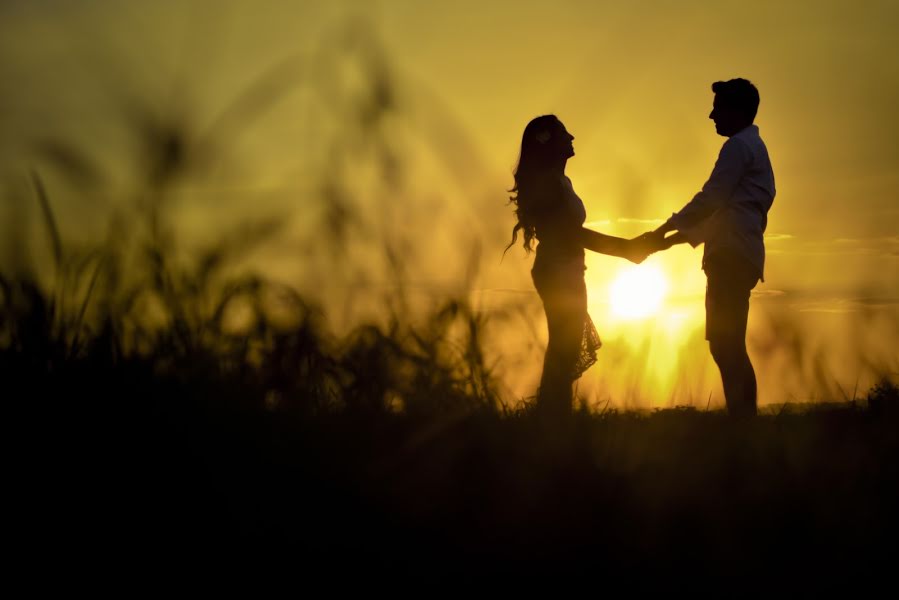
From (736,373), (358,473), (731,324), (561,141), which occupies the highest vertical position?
(561,141)

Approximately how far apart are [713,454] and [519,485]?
961mm

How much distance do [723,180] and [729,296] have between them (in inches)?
28.9

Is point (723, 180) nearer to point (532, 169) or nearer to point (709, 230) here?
point (709, 230)

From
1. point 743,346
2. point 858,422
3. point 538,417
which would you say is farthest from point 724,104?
point 538,417

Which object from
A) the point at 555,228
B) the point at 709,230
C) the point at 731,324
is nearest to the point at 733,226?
the point at 709,230

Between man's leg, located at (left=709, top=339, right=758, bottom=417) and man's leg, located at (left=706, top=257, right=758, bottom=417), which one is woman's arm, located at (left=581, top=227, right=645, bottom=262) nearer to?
man's leg, located at (left=706, top=257, right=758, bottom=417)

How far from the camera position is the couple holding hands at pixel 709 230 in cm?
608

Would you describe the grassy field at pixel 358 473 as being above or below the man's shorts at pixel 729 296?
below

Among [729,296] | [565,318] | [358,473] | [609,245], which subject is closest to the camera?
[358,473]

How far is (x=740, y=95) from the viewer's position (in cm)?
640

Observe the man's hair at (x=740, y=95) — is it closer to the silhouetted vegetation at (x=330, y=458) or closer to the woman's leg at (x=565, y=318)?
the woman's leg at (x=565, y=318)

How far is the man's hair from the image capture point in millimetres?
6387

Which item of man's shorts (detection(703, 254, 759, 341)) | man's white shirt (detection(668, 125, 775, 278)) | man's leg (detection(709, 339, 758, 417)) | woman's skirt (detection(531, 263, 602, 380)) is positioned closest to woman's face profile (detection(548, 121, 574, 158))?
woman's skirt (detection(531, 263, 602, 380))

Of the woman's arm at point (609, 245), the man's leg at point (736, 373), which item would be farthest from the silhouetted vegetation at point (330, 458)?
the woman's arm at point (609, 245)
